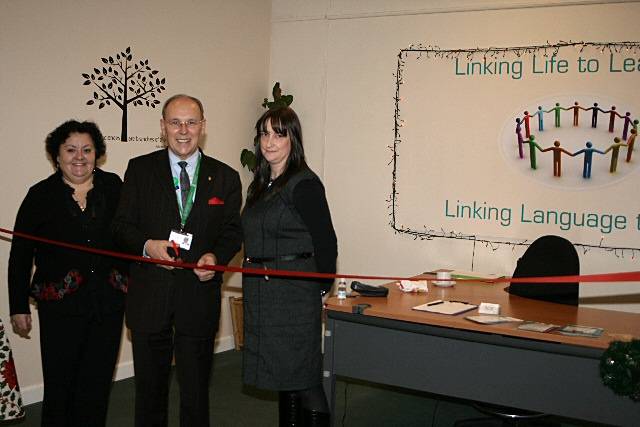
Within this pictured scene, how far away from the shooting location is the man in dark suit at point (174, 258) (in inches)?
115

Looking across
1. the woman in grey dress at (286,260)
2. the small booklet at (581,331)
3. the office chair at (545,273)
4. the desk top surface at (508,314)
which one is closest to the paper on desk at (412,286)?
the desk top surface at (508,314)

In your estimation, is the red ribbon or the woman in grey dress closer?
the red ribbon

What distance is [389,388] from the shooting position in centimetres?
485

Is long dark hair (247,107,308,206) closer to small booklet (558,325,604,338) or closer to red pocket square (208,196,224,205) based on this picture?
red pocket square (208,196,224,205)

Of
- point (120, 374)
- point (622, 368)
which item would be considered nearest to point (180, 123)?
point (622, 368)

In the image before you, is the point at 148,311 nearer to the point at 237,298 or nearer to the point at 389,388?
the point at 389,388

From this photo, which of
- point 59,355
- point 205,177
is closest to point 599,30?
point 205,177

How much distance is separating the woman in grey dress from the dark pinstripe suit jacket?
234mm

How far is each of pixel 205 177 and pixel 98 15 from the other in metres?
2.09

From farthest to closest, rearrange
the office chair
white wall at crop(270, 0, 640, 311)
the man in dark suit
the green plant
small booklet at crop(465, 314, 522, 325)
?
the green plant < white wall at crop(270, 0, 640, 311) < the office chair < small booklet at crop(465, 314, 522, 325) < the man in dark suit

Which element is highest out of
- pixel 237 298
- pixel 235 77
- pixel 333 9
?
pixel 333 9

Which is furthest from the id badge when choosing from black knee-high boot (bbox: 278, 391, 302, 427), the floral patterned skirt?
the floral patterned skirt

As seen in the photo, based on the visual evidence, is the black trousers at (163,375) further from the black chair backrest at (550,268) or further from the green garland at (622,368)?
the black chair backrest at (550,268)

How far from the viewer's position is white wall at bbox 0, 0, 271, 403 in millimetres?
4137
